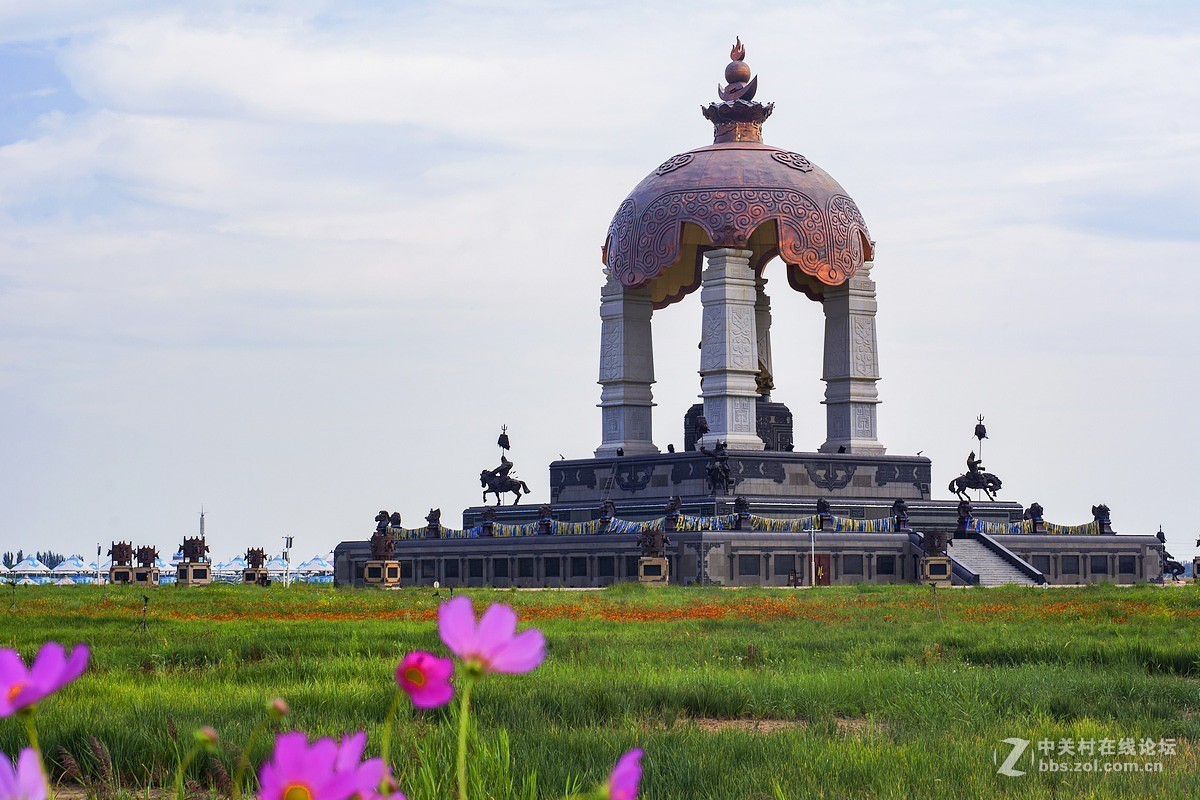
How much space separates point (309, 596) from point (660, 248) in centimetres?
1935

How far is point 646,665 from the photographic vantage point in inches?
553

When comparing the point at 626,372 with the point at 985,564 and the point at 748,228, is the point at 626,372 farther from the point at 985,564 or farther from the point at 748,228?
the point at 985,564

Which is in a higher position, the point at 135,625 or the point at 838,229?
the point at 838,229

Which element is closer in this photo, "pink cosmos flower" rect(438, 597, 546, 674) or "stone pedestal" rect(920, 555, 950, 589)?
"pink cosmos flower" rect(438, 597, 546, 674)

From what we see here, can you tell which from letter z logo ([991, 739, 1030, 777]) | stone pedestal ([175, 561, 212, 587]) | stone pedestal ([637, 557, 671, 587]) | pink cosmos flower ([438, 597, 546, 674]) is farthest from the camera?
stone pedestal ([175, 561, 212, 587])

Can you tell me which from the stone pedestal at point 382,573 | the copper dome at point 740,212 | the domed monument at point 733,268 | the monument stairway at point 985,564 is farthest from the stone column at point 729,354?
the stone pedestal at point 382,573

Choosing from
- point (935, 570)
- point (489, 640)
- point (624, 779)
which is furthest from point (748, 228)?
point (624, 779)

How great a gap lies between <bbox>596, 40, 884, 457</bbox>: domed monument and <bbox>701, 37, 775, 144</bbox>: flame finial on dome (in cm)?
3

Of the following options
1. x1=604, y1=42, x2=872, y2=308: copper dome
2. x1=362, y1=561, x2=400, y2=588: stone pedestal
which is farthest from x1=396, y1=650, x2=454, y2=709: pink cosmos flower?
x1=604, y1=42, x2=872, y2=308: copper dome

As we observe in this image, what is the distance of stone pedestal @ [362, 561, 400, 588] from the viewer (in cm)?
4359

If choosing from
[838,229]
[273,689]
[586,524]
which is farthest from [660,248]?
[273,689]

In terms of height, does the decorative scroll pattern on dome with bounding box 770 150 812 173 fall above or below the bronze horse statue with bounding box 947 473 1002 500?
above

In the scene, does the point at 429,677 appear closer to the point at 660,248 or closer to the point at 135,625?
the point at 135,625

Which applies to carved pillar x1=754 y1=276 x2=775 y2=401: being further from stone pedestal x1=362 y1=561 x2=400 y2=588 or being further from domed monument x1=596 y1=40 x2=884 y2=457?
stone pedestal x1=362 y1=561 x2=400 y2=588
